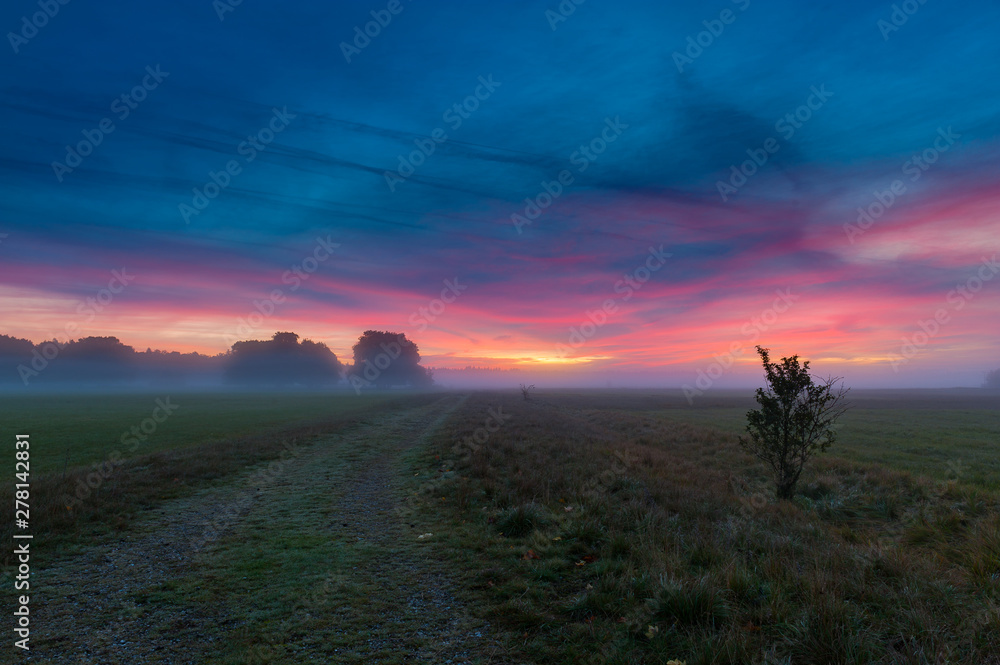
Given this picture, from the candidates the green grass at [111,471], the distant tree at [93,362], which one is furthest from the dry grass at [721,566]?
the distant tree at [93,362]

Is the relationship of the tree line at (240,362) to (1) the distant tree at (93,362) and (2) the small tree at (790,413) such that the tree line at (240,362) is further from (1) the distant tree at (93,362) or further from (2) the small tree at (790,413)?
(2) the small tree at (790,413)

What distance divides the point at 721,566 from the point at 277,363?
612 ft

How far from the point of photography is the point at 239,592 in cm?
656

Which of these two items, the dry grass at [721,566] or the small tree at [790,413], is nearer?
the dry grass at [721,566]

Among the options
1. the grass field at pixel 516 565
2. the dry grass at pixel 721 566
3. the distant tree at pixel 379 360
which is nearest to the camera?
the dry grass at pixel 721 566

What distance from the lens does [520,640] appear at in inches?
211

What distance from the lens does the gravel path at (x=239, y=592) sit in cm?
509

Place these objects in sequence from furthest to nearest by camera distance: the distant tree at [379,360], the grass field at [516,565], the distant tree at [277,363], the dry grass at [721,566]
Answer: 1. the distant tree at [379,360]
2. the distant tree at [277,363]
3. the grass field at [516,565]
4. the dry grass at [721,566]

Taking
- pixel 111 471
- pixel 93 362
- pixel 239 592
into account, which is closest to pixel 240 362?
pixel 93 362

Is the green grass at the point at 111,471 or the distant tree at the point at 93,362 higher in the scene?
the distant tree at the point at 93,362

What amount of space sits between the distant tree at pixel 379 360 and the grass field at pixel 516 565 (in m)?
163

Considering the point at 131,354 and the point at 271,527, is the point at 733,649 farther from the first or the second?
the point at 131,354

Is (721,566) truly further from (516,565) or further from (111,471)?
(111,471)

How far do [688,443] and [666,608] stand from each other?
847 inches
